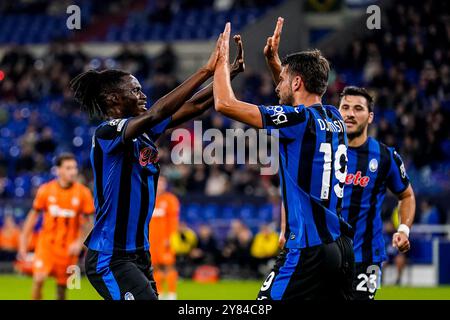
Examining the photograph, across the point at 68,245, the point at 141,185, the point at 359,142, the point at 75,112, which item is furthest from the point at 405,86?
the point at 141,185

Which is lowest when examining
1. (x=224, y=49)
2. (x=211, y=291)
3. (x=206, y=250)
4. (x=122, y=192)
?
(x=211, y=291)

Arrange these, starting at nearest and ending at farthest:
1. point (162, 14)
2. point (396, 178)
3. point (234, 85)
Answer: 1. point (396, 178)
2. point (234, 85)
3. point (162, 14)

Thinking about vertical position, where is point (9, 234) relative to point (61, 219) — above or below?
below

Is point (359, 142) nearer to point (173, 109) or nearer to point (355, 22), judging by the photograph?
point (173, 109)

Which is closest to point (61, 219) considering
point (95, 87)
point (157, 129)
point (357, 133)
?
point (357, 133)

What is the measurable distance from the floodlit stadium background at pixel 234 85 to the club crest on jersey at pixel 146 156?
8.98 metres

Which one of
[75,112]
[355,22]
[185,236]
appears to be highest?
[355,22]

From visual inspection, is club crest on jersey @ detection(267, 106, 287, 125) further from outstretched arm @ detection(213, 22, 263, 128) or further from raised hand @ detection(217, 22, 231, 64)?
raised hand @ detection(217, 22, 231, 64)

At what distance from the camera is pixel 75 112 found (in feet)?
83.0

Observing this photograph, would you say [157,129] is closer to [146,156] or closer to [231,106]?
[146,156]

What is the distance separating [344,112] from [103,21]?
23698 mm

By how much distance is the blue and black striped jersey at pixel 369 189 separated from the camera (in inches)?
313

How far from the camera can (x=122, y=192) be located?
6.35 m

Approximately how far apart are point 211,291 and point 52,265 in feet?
17.2
